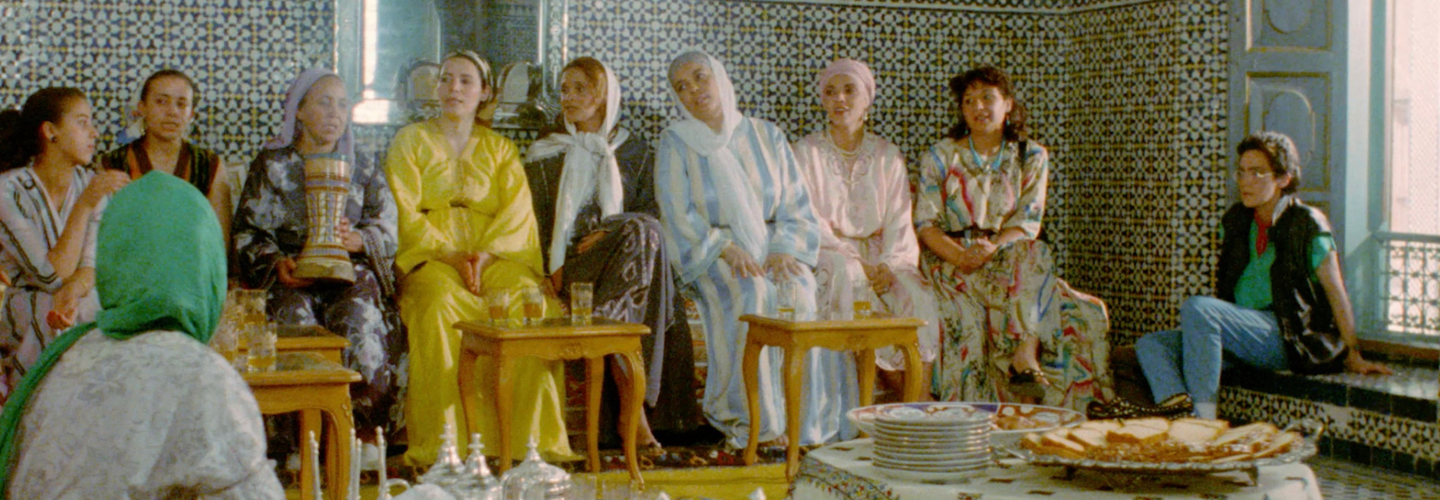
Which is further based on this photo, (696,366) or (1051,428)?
(696,366)

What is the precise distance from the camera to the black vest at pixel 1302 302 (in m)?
5.69

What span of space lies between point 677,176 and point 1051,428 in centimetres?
348

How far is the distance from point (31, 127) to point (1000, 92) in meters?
4.05

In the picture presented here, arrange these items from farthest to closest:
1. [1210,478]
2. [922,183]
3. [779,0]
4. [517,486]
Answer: [779,0] < [922,183] < [1210,478] < [517,486]

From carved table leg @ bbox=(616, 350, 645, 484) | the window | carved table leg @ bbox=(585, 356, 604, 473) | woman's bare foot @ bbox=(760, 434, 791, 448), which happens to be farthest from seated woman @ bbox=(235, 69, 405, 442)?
the window

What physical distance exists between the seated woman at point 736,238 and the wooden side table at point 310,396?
2.01 metres

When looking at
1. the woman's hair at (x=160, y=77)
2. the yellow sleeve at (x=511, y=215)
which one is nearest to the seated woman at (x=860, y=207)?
the yellow sleeve at (x=511, y=215)

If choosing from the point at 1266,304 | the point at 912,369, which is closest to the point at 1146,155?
the point at 1266,304

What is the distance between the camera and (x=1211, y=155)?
21.8 ft

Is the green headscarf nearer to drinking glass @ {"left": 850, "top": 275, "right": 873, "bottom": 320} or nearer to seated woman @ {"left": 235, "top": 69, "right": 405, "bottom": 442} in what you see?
seated woman @ {"left": 235, "top": 69, "right": 405, "bottom": 442}

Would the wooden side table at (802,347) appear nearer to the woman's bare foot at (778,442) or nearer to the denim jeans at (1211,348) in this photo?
the woman's bare foot at (778,442)

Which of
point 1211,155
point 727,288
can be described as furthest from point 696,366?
point 1211,155

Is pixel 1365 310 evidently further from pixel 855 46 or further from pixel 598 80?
pixel 598 80

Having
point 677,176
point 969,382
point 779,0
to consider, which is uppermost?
point 779,0
